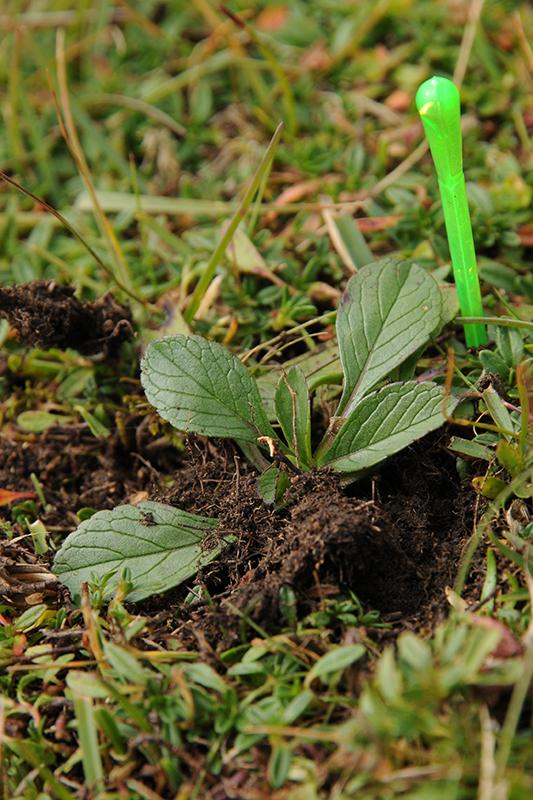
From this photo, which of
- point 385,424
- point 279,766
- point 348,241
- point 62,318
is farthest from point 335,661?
point 348,241

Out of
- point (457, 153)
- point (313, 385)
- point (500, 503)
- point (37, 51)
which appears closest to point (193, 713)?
point (500, 503)

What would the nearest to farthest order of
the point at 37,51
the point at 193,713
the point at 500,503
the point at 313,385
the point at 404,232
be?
1. the point at 193,713
2. the point at 500,503
3. the point at 313,385
4. the point at 404,232
5. the point at 37,51

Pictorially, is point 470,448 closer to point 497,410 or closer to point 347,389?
point 497,410

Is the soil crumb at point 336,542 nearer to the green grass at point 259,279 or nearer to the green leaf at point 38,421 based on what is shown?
the green grass at point 259,279

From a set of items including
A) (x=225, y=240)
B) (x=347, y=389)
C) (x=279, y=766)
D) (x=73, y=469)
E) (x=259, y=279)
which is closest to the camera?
(x=279, y=766)

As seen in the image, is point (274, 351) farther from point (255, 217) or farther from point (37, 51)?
point (37, 51)
